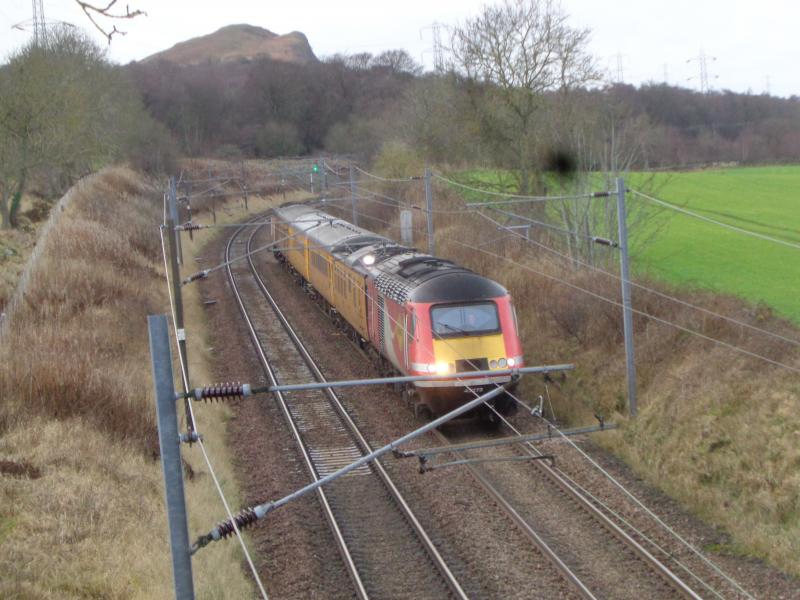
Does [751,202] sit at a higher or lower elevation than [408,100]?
lower

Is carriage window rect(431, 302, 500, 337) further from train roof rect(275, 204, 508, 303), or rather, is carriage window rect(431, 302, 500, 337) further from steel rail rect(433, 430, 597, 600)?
steel rail rect(433, 430, 597, 600)

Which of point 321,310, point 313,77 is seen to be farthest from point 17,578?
point 313,77

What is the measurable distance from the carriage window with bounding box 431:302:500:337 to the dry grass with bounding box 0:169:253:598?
177 inches

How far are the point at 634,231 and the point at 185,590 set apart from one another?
63.7 ft

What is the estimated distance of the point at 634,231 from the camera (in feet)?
77.1

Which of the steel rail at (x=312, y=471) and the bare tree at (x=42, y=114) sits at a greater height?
the bare tree at (x=42, y=114)

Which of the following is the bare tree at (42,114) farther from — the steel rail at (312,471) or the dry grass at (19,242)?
the steel rail at (312,471)

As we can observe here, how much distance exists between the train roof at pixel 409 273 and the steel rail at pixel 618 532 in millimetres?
3144

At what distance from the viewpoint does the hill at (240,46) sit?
131500 mm

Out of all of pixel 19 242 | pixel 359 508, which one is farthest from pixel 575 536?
pixel 19 242

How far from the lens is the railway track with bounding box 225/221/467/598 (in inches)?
416

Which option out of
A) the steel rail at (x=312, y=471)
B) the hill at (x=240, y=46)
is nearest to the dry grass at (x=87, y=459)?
the steel rail at (x=312, y=471)

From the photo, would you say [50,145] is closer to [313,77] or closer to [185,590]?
[185,590]

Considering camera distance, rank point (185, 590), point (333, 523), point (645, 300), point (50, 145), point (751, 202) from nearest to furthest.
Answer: point (185, 590) < point (333, 523) < point (645, 300) < point (50, 145) < point (751, 202)
